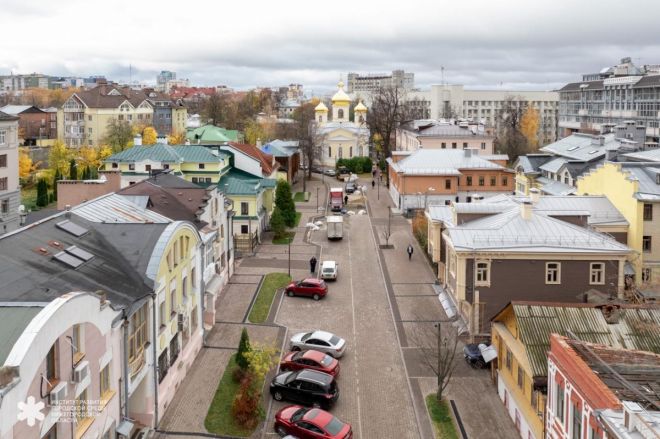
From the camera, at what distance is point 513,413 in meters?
22.0

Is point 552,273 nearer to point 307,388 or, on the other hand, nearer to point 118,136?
point 307,388

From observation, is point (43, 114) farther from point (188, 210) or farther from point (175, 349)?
point (175, 349)

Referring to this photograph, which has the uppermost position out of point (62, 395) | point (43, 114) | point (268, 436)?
point (43, 114)

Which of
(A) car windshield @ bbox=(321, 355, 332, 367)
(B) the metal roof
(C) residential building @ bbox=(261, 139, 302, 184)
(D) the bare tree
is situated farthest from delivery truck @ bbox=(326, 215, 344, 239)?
(B) the metal roof

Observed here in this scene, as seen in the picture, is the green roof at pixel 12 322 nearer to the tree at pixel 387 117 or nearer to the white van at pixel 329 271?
the white van at pixel 329 271

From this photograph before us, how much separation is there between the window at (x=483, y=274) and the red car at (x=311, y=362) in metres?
6.87

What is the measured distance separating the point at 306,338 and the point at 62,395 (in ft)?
46.1

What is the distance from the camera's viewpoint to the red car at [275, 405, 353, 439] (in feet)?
65.2

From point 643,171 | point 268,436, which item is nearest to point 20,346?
point 268,436

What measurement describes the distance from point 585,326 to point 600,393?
7.16 meters

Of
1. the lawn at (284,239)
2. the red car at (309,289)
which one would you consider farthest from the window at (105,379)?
the lawn at (284,239)

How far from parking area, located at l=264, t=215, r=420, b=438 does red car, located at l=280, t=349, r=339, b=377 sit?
0.67 m

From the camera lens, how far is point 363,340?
1138 inches

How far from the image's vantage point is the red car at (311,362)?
24.5 meters
